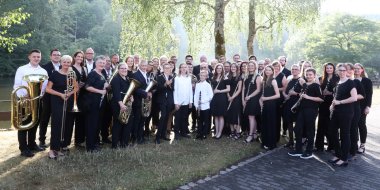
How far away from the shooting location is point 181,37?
17125mm

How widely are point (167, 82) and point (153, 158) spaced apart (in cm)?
198

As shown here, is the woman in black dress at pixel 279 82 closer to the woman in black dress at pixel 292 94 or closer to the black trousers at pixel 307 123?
the woman in black dress at pixel 292 94

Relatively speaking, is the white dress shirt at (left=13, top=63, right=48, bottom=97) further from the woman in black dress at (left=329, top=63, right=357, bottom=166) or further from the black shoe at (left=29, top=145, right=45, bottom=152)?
the woman in black dress at (left=329, top=63, right=357, bottom=166)

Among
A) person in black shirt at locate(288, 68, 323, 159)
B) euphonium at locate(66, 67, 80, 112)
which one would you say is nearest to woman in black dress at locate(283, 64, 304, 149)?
person in black shirt at locate(288, 68, 323, 159)

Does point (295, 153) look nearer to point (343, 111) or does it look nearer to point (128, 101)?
point (343, 111)

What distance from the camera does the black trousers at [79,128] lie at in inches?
280

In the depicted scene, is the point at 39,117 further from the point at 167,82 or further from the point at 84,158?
the point at 167,82

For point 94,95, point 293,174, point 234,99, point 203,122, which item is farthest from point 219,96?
point 94,95

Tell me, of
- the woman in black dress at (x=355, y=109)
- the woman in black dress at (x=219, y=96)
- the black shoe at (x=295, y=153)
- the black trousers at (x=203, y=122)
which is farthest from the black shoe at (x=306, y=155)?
the black trousers at (x=203, y=122)

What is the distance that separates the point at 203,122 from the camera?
8531 millimetres

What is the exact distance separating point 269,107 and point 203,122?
1.71 metres

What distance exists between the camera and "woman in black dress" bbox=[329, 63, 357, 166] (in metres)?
6.50

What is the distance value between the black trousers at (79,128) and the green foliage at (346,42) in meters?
39.5

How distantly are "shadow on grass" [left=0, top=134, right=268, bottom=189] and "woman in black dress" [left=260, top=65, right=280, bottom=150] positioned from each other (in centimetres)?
36
